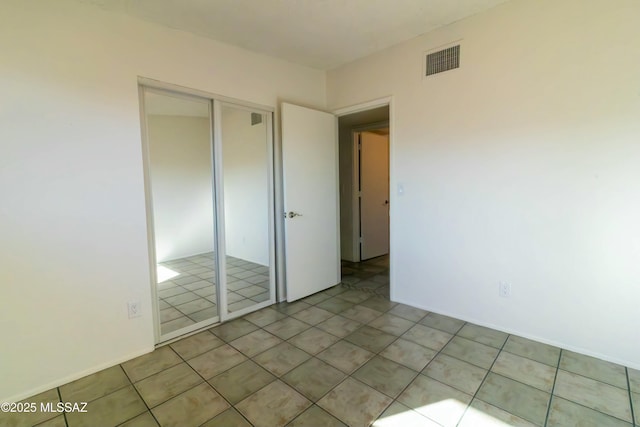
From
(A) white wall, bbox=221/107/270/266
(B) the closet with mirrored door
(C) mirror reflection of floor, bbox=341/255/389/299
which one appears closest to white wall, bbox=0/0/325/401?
(B) the closet with mirrored door

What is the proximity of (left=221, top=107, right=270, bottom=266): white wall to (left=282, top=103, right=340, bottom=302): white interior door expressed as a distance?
244 millimetres

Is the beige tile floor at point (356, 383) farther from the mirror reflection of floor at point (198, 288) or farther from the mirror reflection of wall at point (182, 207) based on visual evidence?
the mirror reflection of wall at point (182, 207)

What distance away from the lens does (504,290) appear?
2562 millimetres

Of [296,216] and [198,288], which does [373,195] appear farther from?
[198,288]

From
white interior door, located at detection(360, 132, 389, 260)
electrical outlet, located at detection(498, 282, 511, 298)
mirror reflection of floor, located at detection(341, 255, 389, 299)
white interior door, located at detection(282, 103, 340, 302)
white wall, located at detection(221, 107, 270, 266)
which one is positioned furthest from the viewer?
white interior door, located at detection(360, 132, 389, 260)

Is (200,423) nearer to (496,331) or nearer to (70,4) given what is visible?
(496,331)

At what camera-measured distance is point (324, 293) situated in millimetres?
3604

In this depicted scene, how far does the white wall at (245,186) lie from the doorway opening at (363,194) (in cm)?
178

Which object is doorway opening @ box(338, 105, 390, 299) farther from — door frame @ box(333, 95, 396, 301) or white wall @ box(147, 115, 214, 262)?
white wall @ box(147, 115, 214, 262)

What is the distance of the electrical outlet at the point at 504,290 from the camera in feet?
8.33

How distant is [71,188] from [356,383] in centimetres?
228

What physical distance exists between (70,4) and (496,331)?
4014 millimetres

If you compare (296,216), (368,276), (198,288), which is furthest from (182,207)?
(368,276)

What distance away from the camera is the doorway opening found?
192 inches
